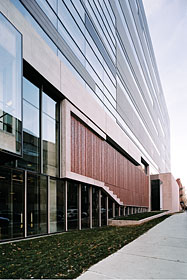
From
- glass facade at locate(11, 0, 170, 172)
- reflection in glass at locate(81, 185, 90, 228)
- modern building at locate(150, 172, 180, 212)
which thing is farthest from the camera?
modern building at locate(150, 172, 180, 212)

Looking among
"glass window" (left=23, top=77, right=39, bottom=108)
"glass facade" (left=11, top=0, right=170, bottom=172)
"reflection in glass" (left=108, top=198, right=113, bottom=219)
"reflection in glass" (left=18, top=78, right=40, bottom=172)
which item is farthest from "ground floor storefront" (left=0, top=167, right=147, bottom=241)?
"glass facade" (left=11, top=0, right=170, bottom=172)

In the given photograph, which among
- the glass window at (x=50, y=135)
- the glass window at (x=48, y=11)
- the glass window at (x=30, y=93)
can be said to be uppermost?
the glass window at (x=48, y=11)

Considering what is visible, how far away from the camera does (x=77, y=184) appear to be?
17.8 m

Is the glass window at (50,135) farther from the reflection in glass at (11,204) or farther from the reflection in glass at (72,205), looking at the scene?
the reflection in glass at (11,204)

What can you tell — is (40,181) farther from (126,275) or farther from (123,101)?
(123,101)

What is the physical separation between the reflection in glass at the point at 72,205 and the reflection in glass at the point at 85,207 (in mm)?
1073

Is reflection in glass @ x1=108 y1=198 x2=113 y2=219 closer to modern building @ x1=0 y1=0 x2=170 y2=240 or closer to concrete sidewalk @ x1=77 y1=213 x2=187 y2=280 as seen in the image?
modern building @ x1=0 y1=0 x2=170 y2=240

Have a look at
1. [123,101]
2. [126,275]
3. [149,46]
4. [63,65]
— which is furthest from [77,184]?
[149,46]

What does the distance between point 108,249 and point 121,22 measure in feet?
101

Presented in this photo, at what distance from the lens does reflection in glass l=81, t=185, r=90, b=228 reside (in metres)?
18.6

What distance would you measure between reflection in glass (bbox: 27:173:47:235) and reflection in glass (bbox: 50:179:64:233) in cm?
73

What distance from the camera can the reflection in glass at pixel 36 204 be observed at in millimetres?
12344

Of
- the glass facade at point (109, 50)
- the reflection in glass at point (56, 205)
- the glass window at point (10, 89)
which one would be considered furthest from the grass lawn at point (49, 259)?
the glass facade at point (109, 50)

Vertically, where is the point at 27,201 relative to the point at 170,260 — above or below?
above
